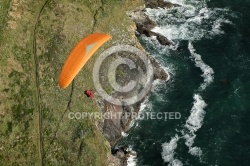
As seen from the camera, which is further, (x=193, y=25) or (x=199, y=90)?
(x=193, y=25)

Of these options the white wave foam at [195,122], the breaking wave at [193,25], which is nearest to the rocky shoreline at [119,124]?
the breaking wave at [193,25]

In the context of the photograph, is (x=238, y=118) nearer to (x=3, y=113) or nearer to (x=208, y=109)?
(x=208, y=109)

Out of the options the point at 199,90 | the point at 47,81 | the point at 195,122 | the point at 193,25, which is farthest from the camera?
the point at 193,25

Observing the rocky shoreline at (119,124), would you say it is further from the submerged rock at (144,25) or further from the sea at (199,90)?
the sea at (199,90)

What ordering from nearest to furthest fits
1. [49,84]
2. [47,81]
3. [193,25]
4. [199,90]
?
[49,84]
[47,81]
[199,90]
[193,25]

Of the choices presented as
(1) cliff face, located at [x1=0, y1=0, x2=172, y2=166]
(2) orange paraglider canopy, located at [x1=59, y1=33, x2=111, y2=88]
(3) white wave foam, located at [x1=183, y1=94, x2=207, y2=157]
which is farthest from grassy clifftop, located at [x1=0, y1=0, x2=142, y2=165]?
(3) white wave foam, located at [x1=183, y1=94, x2=207, y2=157]

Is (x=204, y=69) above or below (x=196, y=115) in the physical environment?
above

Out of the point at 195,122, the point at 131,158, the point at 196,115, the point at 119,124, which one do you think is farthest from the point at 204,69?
the point at 131,158

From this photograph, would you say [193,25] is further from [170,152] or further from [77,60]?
[77,60]
